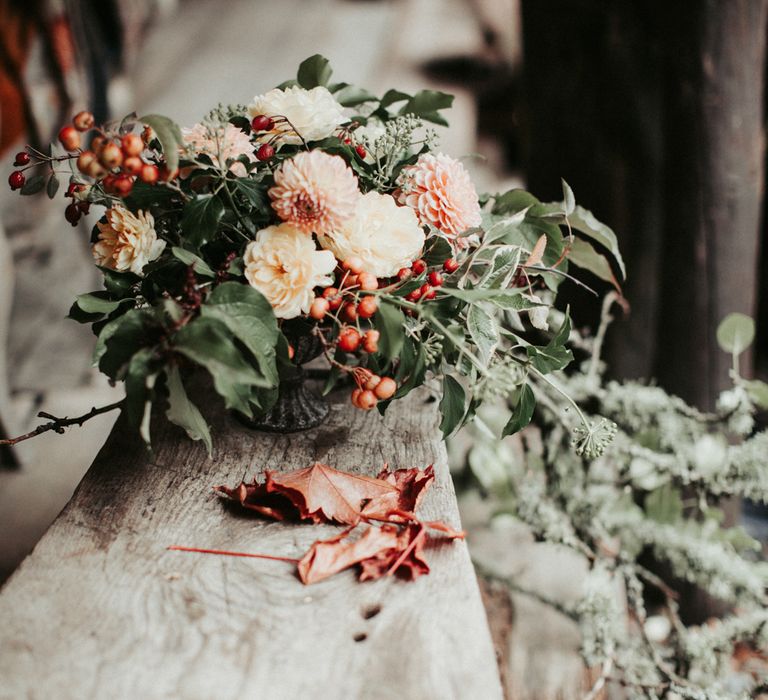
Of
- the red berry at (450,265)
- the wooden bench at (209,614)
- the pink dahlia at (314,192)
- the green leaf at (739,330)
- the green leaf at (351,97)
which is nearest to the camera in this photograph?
the wooden bench at (209,614)

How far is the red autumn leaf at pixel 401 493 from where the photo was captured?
2.51 ft

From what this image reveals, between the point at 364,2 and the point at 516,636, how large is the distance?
3875 mm

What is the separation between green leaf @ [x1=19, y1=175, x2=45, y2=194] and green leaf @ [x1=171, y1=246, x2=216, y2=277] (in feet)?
0.72

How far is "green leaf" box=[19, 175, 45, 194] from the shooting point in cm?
81

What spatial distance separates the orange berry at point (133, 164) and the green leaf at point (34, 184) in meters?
0.21

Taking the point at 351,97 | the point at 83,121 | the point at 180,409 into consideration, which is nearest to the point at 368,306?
the point at 180,409

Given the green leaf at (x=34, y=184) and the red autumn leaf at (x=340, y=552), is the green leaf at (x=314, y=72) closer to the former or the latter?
the green leaf at (x=34, y=184)

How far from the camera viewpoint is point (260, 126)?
0.76 meters

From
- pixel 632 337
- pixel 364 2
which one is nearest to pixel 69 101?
pixel 364 2

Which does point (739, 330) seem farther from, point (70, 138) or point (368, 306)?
point (70, 138)

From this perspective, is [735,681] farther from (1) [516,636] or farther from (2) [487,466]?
(2) [487,466]

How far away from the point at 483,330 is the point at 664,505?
0.82m

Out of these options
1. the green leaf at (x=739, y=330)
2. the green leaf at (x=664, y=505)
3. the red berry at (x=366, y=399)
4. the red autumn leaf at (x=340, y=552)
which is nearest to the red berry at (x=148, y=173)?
the red berry at (x=366, y=399)

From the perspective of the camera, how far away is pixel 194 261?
2.39 feet
